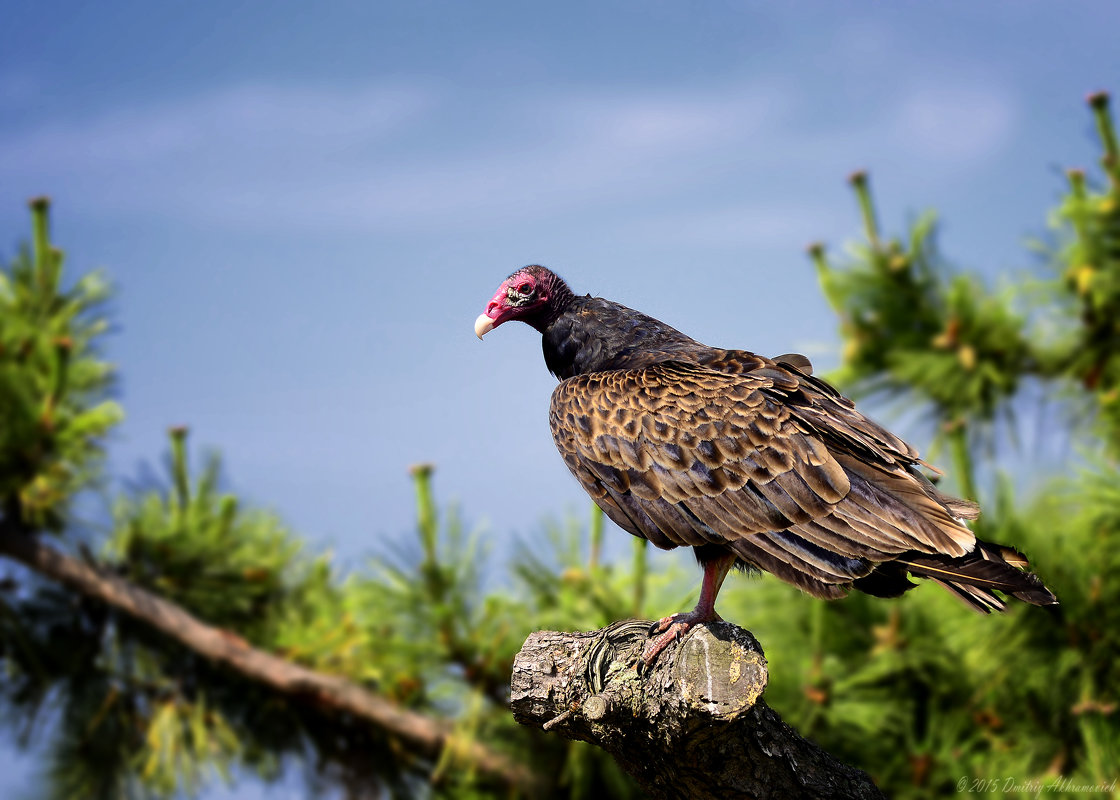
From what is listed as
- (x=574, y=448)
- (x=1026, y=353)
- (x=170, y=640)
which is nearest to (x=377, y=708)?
(x=170, y=640)

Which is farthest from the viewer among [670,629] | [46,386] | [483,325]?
[46,386]

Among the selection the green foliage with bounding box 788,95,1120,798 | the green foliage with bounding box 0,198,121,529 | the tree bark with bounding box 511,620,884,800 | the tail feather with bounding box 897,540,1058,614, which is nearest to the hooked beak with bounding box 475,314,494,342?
the tree bark with bounding box 511,620,884,800

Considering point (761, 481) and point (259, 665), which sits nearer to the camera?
point (761, 481)

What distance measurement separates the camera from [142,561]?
18.0 ft

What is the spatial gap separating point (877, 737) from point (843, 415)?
338 cm

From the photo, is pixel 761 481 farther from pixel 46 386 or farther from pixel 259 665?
pixel 46 386

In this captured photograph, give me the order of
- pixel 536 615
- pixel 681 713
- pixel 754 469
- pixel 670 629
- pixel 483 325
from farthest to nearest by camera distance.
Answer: pixel 536 615 < pixel 483 325 < pixel 754 469 < pixel 670 629 < pixel 681 713

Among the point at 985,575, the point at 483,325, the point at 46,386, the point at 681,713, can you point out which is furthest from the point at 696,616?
the point at 46,386

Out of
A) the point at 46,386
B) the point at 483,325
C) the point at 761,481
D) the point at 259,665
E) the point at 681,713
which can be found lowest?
the point at 259,665

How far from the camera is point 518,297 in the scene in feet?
9.35

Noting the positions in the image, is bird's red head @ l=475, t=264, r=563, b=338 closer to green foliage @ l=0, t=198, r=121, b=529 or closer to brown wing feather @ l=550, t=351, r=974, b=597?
brown wing feather @ l=550, t=351, r=974, b=597

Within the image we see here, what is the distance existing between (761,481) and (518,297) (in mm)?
940

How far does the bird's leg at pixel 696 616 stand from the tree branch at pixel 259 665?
265 centimetres

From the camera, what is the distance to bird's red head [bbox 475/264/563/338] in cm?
284
